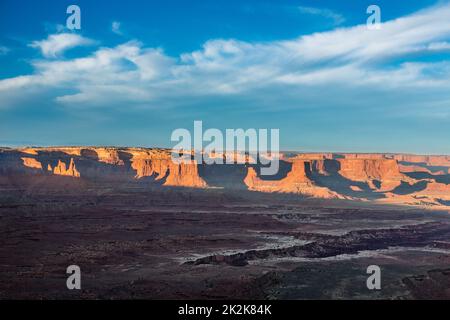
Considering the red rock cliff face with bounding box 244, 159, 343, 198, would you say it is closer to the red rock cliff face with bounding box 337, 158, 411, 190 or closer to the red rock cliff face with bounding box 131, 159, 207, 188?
the red rock cliff face with bounding box 131, 159, 207, 188

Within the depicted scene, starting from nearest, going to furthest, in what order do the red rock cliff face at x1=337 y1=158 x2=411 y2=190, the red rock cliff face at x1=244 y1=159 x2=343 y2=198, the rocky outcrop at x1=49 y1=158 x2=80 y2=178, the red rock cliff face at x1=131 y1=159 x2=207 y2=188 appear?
the red rock cliff face at x1=244 y1=159 x2=343 y2=198
the rocky outcrop at x1=49 y1=158 x2=80 y2=178
the red rock cliff face at x1=131 y1=159 x2=207 y2=188
the red rock cliff face at x1=337 y1=158 x2=411 y2=190

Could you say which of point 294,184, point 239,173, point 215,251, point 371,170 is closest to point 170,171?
point 239,173

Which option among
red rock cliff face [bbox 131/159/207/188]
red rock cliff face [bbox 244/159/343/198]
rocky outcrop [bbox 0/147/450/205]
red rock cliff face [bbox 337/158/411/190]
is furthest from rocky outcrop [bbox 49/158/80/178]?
red rock cliff face [bbox 337/158/411/190]

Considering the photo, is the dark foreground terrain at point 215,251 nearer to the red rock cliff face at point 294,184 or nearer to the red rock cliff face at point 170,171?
the red rock cliff face at point 294,184

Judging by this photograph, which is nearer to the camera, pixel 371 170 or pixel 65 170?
pixel 65 170

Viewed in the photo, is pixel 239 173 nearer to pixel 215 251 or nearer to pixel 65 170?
pixel 65 170

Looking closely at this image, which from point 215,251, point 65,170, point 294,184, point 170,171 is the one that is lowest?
point 215,251

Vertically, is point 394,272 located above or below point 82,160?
below
